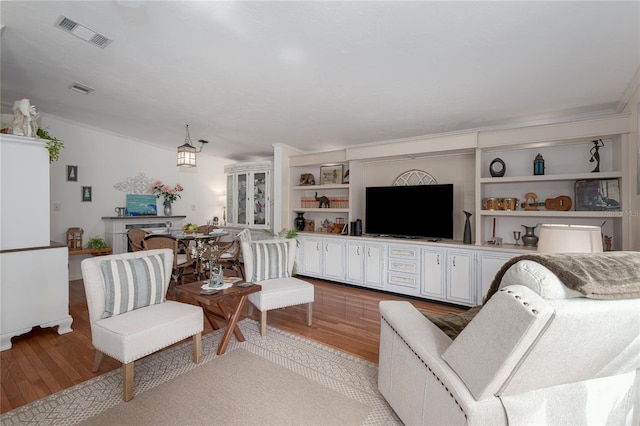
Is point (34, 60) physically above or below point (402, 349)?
above

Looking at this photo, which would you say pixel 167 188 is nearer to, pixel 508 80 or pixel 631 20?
pixel 508 80

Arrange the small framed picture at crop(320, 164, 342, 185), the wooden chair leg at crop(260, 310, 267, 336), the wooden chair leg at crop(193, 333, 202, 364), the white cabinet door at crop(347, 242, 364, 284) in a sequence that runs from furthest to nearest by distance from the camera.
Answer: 1. the small framed picture at crop(320, 164, 342, 185)
2. the white cabinet door at crop(347, 242, 364, 284)
3. the wooden chair leg at crop(260, 310, 267, 336)
4. the wooden chair leg at crop(193, 333, 202, 364)

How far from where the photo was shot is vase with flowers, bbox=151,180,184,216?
6.09 metres

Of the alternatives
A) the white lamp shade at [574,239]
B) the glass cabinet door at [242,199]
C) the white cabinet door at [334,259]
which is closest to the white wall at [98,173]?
the glass cabinet door at [242,199]

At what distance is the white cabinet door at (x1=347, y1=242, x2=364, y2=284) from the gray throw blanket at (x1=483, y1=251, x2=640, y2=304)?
3370 millimetres

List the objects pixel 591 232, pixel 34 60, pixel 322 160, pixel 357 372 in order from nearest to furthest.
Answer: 1. pixel 591 232
2. pixel 357 372
3. pixel 34 60
4. pixel 322 160

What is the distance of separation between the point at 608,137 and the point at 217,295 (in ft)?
14.2

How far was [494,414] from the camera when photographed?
115cm

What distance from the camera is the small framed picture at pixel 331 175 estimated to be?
17.5 ft

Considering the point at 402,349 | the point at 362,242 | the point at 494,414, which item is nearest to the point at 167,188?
the point at 362,242

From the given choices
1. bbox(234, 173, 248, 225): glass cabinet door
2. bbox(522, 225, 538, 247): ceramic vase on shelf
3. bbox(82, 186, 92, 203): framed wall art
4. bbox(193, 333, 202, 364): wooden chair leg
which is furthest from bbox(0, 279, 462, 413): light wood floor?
bbox(234, 173, 248, 225): glass cabinet door

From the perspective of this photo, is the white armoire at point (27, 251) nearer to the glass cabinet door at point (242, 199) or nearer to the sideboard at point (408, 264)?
the sideboard at point (408, 264)

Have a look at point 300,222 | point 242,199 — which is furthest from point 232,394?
point 242,199

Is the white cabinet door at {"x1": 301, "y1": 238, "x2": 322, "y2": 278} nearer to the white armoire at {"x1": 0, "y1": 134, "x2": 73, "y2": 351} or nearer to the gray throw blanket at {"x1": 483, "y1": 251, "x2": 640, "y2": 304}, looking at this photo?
the white armoire at {"x1": 0, "y1": 134, "x2": 73, "y2": 351}
